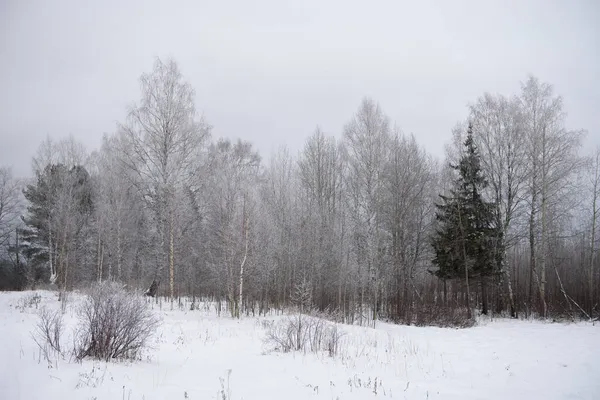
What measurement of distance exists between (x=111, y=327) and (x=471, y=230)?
21087mm

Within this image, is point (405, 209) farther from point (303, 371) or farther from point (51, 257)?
point (51, 257)

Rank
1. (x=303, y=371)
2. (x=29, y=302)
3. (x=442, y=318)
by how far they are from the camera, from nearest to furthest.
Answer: (x=303, y=371) → (x=29, y=302) → (x=442, y=318)

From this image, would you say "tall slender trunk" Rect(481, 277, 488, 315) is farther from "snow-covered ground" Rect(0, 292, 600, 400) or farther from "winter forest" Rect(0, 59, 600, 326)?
"snow-covered ground" Rect(0, 292, 600, 400)

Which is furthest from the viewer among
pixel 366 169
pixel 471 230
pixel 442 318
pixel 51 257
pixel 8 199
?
pixel 8 199

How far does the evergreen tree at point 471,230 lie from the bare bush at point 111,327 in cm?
1913

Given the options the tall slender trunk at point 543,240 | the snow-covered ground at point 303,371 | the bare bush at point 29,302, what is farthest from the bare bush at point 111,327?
the tall slender trunk at point 543,240

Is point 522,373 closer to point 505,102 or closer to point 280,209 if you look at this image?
point 505,102

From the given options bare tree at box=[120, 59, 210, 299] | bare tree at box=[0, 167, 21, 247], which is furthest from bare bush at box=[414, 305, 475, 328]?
bare tree at box=[0, 167, 21, 247]

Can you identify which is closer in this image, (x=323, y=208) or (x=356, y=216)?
(x=356, y=216)

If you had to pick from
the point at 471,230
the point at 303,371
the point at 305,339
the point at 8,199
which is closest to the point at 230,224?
the point at 305,339

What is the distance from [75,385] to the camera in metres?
5.88

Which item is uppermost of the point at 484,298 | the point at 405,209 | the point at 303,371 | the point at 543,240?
the point at 405,209

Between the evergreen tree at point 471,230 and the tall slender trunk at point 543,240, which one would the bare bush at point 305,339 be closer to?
the evergreen tree at point 471,230

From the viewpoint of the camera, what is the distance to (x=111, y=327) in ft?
Answer: 25.3
